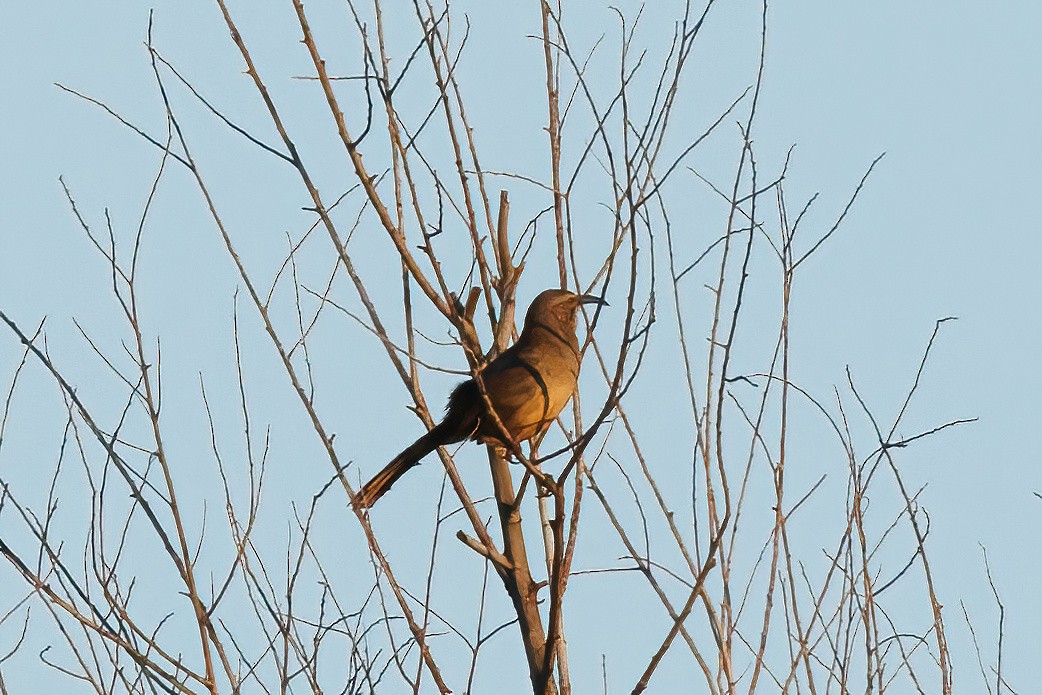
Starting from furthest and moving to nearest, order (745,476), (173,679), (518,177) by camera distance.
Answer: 1. (518,177)
2. (745,476)
3. (173,679)

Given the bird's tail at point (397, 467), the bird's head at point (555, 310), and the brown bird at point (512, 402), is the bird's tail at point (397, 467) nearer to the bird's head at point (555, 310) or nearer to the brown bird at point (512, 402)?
the brown bird at point (512, 402)

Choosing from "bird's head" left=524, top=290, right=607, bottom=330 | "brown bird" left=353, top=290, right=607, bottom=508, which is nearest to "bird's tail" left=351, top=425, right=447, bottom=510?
"brown bird" left=353, top=290, right=607, bottom=508

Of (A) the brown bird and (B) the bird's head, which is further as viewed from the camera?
(B) the bird's head

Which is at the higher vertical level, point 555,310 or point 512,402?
point 555,310

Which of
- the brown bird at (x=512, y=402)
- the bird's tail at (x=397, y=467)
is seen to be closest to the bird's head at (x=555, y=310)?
the brown bird at (x=512, y=402)

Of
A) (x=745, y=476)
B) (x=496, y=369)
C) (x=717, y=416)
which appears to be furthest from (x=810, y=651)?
(x=496, y=369)

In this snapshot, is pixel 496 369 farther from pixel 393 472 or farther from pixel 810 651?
pixel 810 651

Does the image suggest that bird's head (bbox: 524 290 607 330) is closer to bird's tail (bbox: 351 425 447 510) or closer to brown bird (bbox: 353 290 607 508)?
brown bird (bbox: 353 290 607 508)

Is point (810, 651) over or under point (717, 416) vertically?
under

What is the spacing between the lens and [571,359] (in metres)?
5.66

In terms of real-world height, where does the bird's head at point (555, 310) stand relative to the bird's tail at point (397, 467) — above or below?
above

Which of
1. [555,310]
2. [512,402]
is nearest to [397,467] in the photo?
[512,402]

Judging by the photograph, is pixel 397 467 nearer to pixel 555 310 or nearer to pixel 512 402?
pixel 512 402

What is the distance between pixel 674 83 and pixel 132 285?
1.91m
